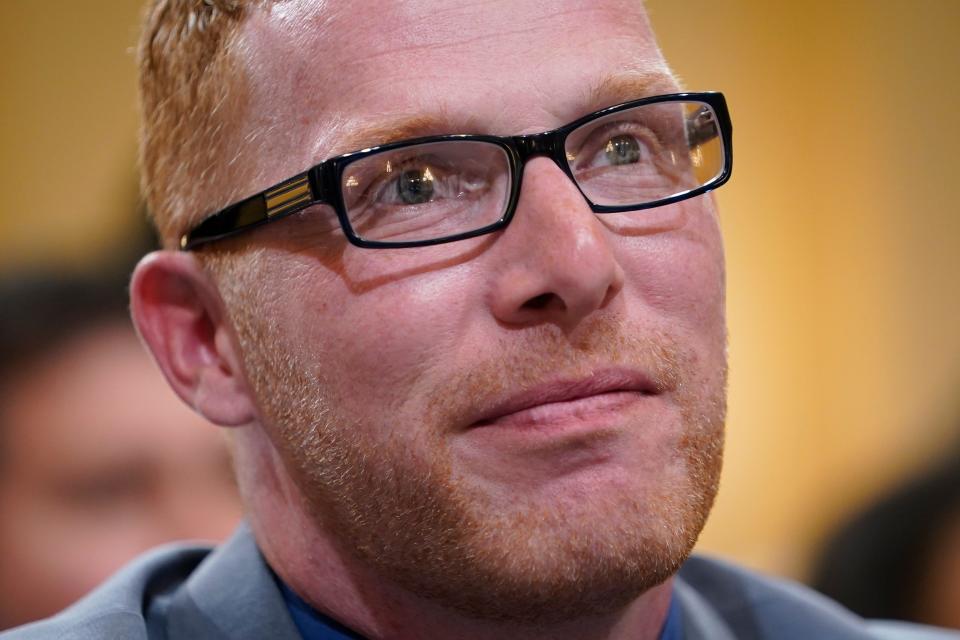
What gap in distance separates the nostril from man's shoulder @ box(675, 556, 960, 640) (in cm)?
64

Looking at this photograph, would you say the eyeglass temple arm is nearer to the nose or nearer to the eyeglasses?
the eyeglasses

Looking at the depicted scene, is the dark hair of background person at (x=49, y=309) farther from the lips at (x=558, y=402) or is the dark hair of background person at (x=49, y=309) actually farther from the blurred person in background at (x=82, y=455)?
the lips at (x=558, y=402)

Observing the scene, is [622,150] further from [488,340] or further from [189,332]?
[189,332]

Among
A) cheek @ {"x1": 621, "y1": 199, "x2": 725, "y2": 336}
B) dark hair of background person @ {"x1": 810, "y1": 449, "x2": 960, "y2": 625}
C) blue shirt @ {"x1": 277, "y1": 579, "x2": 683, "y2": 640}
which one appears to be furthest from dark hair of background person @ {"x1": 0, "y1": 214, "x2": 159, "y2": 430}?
dark hair of background person @ {"x1": 810, "y1": 449, "x2": 960, "y2": 625}

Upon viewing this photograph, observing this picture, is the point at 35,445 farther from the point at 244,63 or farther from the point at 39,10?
the point at 244,63

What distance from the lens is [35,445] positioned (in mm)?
2592

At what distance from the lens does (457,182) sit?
3.96 feet

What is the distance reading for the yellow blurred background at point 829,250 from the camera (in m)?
3.19

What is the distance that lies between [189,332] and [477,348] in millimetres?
469

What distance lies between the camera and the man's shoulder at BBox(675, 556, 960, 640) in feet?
5.21

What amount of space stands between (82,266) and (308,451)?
174 centimetres

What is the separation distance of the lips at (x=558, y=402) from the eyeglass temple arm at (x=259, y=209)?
0.31 metres

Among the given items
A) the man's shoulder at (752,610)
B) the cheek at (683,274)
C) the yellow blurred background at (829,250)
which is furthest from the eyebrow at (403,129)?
the yellow blurred background at (829,250)

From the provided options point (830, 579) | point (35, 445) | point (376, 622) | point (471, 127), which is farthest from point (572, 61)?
point (830, 579)
